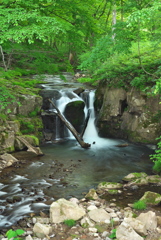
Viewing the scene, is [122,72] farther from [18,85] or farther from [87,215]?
[87,215]

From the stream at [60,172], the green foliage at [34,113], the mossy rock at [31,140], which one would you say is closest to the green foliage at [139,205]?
the stream at [60,172]

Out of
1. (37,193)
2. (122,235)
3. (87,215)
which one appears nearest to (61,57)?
(37,193)

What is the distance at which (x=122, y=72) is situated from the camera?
14.4 m

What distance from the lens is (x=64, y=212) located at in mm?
5117

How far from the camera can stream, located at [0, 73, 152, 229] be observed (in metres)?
6.18

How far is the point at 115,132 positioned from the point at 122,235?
1135 cm

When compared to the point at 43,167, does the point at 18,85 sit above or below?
above

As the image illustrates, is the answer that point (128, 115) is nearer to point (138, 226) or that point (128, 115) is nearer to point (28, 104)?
point (28, 104)

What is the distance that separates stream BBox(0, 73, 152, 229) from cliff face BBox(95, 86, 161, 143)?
0.97 m

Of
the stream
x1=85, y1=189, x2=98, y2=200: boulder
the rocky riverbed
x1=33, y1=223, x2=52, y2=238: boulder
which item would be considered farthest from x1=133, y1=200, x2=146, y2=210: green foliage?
x1=33, y1=223, x2=52, y2=238: boulder

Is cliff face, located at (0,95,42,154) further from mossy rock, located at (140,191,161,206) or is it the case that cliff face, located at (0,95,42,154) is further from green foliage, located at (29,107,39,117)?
mossy rock, located at (140,191,161,206)

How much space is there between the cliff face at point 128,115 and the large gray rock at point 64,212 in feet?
30.5

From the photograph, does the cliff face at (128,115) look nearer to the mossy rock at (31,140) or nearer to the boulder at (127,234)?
the mossy rock at (31,140)

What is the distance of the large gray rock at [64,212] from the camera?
5023 millimetres
